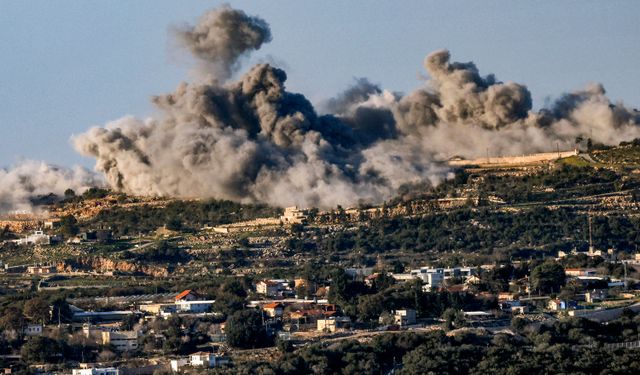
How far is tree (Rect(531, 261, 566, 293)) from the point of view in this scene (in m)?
99.5

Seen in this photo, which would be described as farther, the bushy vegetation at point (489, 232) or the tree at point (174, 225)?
the tree at point (174, 225)

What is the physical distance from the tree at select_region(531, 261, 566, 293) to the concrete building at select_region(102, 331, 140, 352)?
57.9 feet

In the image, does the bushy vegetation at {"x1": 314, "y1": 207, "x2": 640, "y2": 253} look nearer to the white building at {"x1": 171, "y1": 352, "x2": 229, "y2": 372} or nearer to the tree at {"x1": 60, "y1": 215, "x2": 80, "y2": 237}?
the tree at {"x1": 60, "y1": 215, "x2": 80, "y2": 237}

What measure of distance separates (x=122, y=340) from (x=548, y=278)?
19.0 meters

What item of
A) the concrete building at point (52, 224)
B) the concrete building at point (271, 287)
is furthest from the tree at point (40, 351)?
the concrete building at point (52, 224)

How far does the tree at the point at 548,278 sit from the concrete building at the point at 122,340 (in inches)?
695

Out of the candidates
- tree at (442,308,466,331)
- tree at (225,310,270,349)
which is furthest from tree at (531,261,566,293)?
tree at (225,310,270,349)

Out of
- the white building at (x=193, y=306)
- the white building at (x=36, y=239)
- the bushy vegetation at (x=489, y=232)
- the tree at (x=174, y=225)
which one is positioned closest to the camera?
the white building at (x=193, y=306)

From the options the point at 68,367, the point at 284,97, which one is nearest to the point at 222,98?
the point at 284,97

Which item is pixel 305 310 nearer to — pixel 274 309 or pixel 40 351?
pixel 274 309

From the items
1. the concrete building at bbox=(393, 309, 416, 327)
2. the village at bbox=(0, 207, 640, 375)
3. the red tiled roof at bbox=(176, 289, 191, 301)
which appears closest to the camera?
the village at bbox=(0, 207, 640, 375)

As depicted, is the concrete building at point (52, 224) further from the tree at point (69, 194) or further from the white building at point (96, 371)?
the white building at point (96, 371)

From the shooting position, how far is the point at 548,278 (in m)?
99.7

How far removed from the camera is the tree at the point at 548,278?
99500 mm
